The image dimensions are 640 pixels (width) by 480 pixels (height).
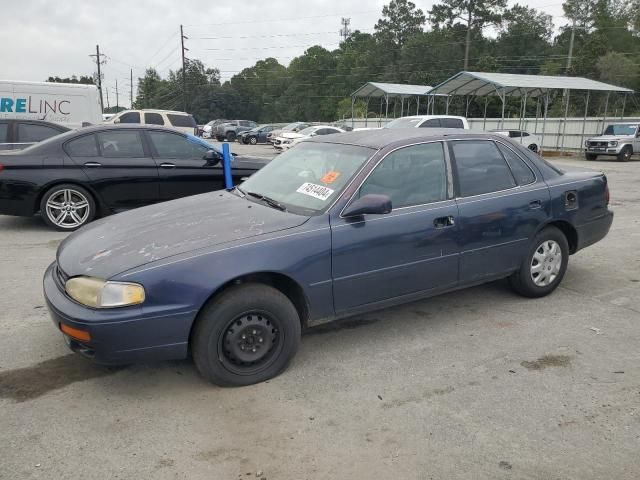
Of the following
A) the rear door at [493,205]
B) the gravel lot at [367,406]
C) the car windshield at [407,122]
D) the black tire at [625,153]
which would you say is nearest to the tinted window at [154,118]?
the car windshield at [407,122]

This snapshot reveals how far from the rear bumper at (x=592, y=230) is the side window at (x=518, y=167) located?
0.78m

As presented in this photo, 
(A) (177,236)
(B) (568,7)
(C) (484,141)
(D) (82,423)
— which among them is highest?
(B) (568,7)

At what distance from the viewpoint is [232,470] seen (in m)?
2.54

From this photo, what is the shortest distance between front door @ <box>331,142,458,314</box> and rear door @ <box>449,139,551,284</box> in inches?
5.7

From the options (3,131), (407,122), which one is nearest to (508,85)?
(407,122)

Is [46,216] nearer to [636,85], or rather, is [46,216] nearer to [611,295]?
[611,295]

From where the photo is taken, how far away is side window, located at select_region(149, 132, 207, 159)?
7648 millimetres

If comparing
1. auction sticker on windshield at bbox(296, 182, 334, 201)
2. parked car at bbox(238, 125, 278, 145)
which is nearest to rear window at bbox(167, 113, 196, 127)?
Answer: auction sticker on windshield at bbox(296, 182, 334, 201)

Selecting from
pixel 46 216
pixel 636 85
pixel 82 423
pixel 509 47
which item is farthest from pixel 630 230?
pixel 509 47

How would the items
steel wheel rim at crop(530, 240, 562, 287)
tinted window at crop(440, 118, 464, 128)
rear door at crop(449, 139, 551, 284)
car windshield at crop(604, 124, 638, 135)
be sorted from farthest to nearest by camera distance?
car windshield at crop(604, 124, 638, 135) → tinted window at crop(440, 118, 464, 128) → steel wheel rim at crop(530, 240, 562, 287) → rear door at crop(449, 139, 551, 284)

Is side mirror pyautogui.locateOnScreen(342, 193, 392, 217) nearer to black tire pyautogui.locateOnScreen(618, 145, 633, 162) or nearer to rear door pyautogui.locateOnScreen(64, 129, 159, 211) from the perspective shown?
rear door pyautogui.locateOnScreen(64, 129, 159, 211)

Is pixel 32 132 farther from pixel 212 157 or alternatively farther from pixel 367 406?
pixel 367 406

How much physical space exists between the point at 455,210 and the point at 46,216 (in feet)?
19.0

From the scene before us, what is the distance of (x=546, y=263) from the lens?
4.71 m
